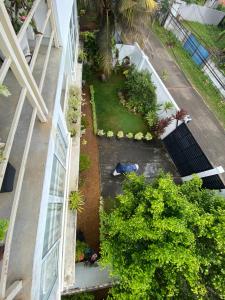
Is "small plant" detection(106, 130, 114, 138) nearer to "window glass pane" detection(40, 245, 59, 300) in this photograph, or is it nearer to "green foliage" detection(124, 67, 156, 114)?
"green foliage" detection(124, 67, 156, 114)

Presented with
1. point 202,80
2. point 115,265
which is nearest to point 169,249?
point 115,265

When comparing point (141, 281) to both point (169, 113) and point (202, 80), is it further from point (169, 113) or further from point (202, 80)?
point (202, 80)

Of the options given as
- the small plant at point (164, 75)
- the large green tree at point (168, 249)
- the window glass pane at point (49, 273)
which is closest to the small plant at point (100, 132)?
the large green tree at point (168, 249)

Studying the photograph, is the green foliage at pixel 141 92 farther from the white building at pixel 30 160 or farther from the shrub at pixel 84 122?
the white building at pixel 30 160

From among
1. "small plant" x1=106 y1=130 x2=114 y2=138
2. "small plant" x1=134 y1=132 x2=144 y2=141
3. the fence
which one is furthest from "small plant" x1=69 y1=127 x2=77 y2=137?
the fence

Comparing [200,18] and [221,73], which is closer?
[221,73]

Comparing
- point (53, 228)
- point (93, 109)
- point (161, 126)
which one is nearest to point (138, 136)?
point (161, 126)
